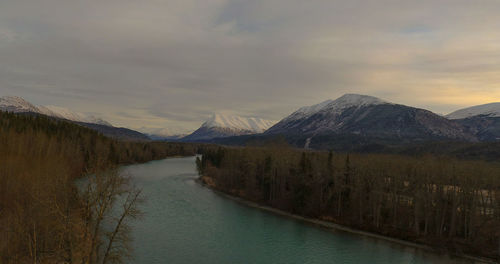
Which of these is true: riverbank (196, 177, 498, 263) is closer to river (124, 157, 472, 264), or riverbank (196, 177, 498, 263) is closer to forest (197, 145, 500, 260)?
forest (197, 145, 500, 260)

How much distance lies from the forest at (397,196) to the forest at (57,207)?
34.1m

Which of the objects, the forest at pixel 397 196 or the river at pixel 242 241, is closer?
the river at pixel 242 241

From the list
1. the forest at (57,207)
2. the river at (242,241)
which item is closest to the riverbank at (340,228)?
the river at (242,241)

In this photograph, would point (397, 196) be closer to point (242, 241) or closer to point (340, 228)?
point (340, 228)

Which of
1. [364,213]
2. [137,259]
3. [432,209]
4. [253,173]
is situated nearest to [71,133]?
[253,173]

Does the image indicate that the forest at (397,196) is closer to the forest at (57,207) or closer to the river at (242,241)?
the river at (242,241)

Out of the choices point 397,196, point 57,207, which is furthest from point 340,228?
point 57,207

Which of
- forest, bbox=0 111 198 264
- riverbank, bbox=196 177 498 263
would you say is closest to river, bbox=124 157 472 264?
riverbank, bbox=196 177 498 263

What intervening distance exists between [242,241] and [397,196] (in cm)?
3520

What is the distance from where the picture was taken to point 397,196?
63344 millimetres

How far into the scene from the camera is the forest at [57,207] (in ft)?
73.9

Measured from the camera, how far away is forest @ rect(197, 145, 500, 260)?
49.6 m

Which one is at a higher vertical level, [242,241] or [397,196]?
[397,196]

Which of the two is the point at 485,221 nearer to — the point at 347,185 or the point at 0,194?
the point at 347,185
